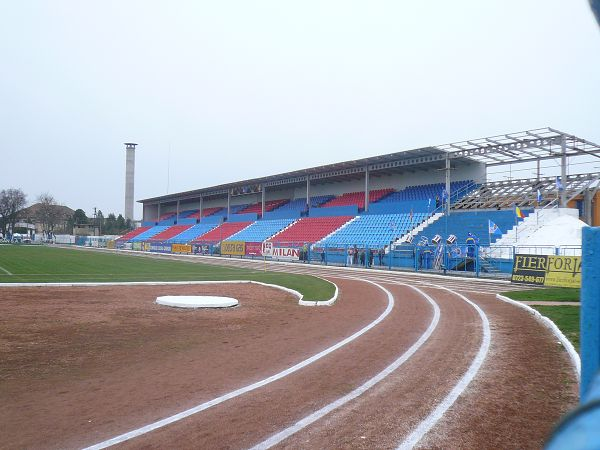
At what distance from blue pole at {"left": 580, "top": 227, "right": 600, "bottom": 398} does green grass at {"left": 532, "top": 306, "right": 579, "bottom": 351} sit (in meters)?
6.53

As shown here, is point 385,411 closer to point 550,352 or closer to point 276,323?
point 550,352

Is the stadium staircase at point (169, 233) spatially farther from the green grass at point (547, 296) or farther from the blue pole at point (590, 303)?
the blue pole at point (590, 303)

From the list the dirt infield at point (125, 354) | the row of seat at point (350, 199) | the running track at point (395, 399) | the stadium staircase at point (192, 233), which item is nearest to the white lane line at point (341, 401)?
the running track at point (395, 399)

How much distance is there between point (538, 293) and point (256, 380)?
1494 centimetres

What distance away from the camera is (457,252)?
30766 mm

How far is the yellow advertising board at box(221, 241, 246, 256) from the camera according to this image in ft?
167

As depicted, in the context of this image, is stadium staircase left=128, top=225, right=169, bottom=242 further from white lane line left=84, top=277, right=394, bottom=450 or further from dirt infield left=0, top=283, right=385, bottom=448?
white lane line left=84, top=277, right=394, bottom=450

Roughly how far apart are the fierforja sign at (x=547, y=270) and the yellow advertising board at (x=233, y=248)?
1255 inches

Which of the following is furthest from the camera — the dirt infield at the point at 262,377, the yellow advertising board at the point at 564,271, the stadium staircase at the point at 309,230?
the stadium staircase at the point at 309,230

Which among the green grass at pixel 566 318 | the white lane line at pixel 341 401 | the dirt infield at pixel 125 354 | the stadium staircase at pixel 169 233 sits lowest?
the dirt infield at pixel 125 354

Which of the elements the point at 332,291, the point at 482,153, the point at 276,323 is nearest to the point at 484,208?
the point at 482,153

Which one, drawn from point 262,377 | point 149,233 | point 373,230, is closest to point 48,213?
point 149,233

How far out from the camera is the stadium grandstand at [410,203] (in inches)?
1304

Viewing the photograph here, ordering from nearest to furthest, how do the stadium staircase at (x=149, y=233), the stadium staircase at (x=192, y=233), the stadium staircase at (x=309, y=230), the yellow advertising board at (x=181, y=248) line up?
the stadium staircase at (x=309, y=230)
the yellow advertising board at (x=181, y=248)
the stadium staircase at (x=192, y=233)
the stadium staircase at (x=149, y=233)
